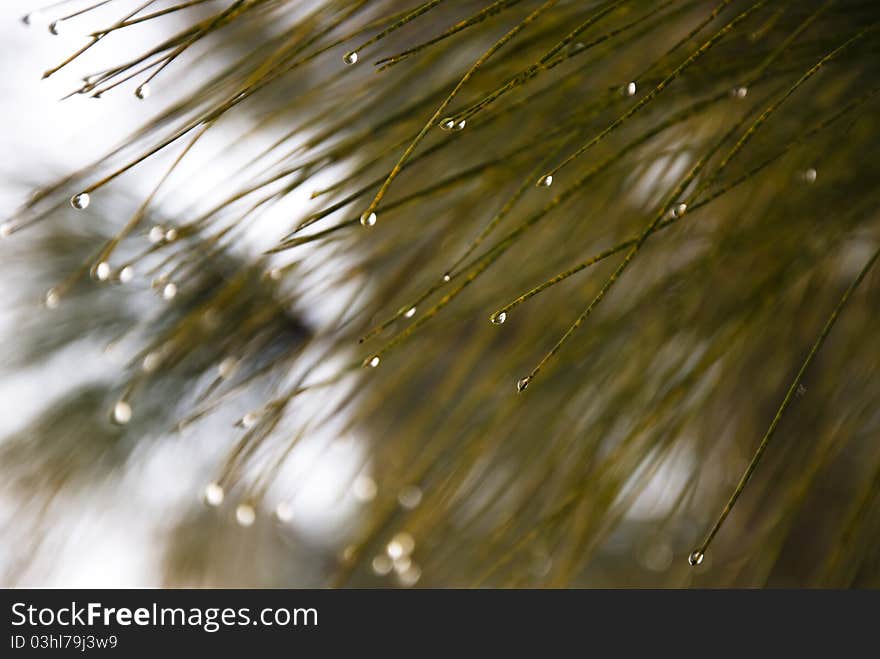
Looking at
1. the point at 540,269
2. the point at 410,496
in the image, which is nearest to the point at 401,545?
the point at 410,496

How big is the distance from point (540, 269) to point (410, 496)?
0.10 m

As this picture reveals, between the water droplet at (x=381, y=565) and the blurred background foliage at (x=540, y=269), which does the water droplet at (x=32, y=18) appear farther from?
the water droplet at (x=381, y=565)

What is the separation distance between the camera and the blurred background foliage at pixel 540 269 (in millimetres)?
287

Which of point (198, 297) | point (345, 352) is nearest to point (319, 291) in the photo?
point (345, 352)

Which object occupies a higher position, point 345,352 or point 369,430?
point 345,352

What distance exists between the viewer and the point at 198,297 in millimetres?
491

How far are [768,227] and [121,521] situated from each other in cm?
42

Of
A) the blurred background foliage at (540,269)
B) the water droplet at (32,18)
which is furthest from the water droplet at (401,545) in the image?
the water droplet at (32,18)

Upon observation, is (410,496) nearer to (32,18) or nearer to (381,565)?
(381,565)

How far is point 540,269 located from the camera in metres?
0.37

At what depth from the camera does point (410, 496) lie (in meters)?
0.34

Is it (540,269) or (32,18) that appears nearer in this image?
(32,18)

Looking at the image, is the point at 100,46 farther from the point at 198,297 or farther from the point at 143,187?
the point at 198,297

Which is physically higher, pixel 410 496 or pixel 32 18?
pixel 32 18
